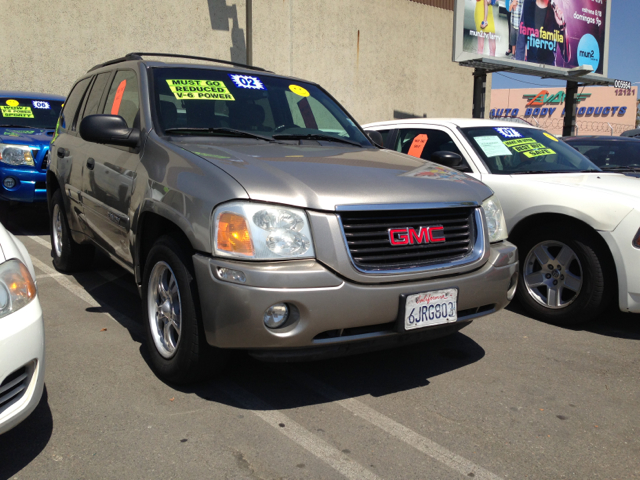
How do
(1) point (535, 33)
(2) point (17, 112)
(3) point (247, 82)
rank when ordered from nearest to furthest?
1. (3) point (247, 82)
2. (2) point (17, 112)
3. (1) point (535, 33)

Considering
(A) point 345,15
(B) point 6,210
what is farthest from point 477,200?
(A) point 345,15

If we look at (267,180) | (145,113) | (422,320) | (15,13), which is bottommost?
(422,320)

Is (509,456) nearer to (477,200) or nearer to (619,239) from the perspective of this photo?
(477,200)

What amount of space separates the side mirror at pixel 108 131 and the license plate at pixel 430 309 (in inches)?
76.2

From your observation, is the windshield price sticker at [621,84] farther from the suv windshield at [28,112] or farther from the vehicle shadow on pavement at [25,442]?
the vehicle shadow on pavement at [25,442]

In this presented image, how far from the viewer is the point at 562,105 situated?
48812 mm

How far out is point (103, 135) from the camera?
3.57 meters

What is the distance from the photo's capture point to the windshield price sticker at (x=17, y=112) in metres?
8.48

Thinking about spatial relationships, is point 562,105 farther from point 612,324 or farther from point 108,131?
point 108,131

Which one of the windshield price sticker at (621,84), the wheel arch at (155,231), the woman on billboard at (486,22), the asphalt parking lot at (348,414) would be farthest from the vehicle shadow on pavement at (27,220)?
the windshield price sticker at (621,84)

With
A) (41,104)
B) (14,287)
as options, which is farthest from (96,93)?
(41,104)

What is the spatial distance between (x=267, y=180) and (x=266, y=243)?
34 cm

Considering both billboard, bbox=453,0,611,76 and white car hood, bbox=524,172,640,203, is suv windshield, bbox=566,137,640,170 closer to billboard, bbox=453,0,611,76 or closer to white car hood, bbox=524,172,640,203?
white car hood, bbox=524,172,640,203

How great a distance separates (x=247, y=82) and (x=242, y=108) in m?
0.37
